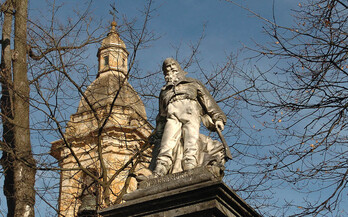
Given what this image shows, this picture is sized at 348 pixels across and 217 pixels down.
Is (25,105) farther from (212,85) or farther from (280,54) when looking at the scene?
(280,54)

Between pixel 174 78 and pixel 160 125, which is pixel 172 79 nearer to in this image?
pixel 174 78

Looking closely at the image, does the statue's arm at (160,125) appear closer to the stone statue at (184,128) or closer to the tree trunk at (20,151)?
the stone statue at (184,128)

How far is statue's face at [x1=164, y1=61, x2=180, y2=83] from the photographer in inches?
353

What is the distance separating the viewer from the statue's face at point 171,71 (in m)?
8.97

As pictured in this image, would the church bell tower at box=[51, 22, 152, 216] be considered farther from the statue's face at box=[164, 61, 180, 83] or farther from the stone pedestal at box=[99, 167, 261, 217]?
the stone pedestal at box=[99, 167, 261, 217]

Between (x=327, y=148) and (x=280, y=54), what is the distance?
1.56 metres

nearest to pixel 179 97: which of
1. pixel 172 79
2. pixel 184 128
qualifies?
pixel 172 79

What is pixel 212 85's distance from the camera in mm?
15977

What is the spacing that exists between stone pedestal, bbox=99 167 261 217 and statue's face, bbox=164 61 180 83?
171cm

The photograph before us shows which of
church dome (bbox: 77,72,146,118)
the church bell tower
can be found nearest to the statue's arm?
the church bell tower

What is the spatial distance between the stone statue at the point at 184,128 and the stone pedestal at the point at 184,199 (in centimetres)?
36

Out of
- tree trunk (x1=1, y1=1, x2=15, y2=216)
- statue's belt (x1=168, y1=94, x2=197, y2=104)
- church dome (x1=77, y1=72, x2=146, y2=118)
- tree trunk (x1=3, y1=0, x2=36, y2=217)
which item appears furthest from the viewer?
church dome (x1=77, y1=72, x2=146, y2=118)

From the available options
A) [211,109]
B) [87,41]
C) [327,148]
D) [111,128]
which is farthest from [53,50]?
[111,128]

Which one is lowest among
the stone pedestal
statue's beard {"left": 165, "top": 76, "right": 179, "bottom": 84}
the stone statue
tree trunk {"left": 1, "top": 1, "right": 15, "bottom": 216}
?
the stone pedestal
